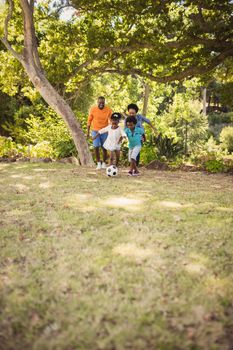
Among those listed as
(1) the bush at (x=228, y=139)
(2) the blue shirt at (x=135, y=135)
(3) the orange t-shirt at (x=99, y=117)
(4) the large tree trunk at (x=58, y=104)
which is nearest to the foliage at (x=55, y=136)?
(4) the large tree trunk at (x=58, y=104)

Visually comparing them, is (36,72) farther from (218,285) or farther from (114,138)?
(218,285)

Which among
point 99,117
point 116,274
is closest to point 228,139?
point 99,117

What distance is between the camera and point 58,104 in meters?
10.0

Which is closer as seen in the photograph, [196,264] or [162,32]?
[196,264]

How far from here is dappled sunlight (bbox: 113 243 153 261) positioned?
125 inches

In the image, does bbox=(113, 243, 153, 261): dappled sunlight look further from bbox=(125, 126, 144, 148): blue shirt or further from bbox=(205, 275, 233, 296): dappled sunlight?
bbox=(125, 126, 144, 148): blue shirt

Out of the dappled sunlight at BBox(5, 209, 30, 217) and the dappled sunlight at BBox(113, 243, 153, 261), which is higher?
the dappled sunlight at BBox(5, 209, 30, 217)

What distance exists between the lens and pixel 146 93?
643 inches

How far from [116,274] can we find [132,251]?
454mm

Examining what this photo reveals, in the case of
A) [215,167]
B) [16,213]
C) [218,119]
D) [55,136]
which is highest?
[218,119]

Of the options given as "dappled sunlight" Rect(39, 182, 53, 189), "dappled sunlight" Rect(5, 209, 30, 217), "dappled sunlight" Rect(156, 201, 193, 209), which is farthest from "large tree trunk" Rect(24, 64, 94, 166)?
"dappled sunlight" Rect(5, 209, 30, 217)

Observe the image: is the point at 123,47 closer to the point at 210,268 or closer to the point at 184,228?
the point at 184,228

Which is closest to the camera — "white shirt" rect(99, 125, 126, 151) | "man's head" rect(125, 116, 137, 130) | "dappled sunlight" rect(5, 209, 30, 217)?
"dappled sunlight" rect(5, 209, 30, 217)

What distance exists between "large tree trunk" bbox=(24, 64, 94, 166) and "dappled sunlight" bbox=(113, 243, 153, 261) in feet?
22.6
